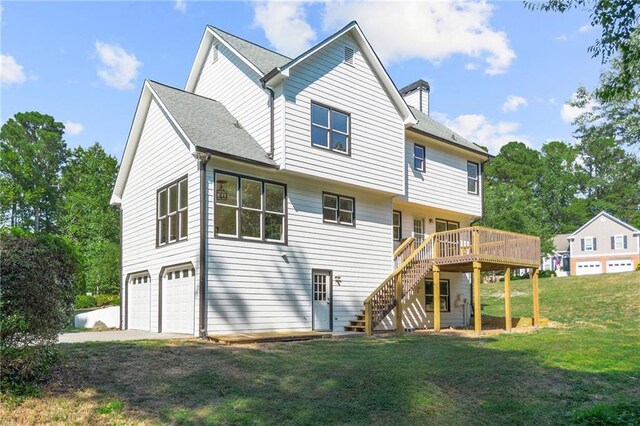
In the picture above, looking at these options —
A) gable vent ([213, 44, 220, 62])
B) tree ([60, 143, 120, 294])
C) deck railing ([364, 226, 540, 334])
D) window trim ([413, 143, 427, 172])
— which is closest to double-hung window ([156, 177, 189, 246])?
gable vent ([213, 44, 220, 62])

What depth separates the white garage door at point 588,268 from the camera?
169ft

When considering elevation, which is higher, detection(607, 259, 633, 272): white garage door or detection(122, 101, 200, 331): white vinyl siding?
detection(122, 101, 200, 331): white vinyl siding

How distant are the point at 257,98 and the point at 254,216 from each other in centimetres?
411

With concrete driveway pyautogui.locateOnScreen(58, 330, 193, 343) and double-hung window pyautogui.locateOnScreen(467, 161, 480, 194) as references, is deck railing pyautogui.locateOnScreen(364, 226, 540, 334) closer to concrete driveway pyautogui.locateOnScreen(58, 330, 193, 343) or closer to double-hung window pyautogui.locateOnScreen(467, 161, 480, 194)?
double-hung window pyautogui.locateOnScreen(467, 161, 480, 194)

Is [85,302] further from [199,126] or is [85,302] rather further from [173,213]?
[199,126]

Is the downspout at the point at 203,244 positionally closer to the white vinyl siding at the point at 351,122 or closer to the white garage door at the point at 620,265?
the white vinyl siding at the point at 351,122

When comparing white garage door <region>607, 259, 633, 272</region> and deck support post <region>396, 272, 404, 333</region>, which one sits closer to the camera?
deck support post <region>396, 272, 404, 333</region>

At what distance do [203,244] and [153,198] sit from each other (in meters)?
4.48

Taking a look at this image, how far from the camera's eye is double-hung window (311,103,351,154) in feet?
54.7

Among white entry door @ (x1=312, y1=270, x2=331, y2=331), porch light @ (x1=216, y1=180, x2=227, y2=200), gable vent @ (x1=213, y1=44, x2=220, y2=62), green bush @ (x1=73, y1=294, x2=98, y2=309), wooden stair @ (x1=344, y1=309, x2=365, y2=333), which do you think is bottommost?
green bush @ (x1=73, y1=294, x2=98, y2=309)

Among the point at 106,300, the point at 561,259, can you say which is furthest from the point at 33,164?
the point at 561,259

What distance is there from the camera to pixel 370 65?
18.6m

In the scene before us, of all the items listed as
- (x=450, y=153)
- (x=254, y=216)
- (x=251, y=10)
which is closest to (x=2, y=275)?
(x=254, y=216)

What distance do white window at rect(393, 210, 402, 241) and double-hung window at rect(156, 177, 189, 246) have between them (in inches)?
352
